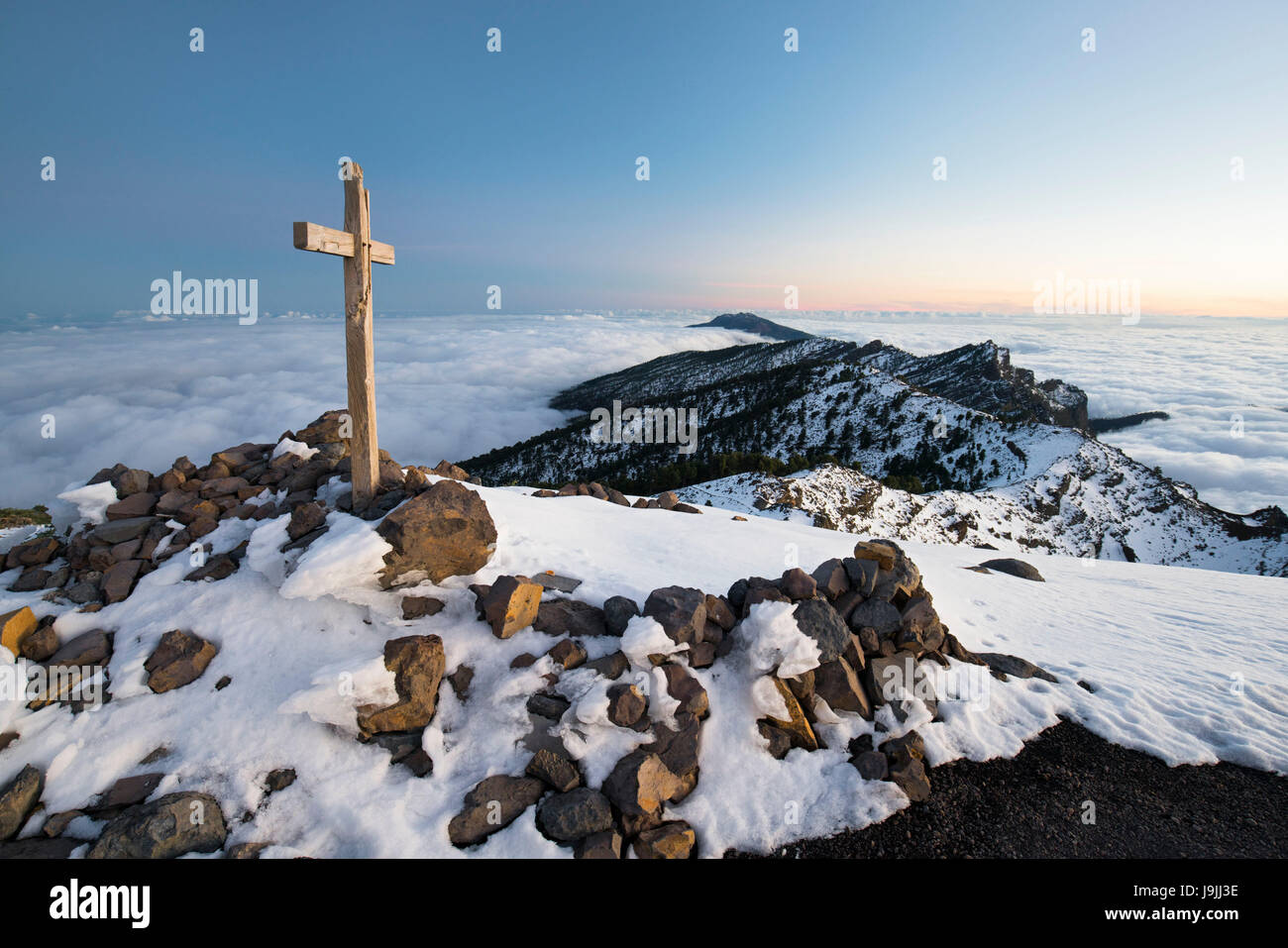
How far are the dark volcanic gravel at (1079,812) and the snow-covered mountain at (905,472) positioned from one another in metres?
25.5

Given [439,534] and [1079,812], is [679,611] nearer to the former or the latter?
[439,534]

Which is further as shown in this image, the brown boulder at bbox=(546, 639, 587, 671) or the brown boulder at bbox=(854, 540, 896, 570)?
the brown boulder at bbox=(854, 540, 896, 570)

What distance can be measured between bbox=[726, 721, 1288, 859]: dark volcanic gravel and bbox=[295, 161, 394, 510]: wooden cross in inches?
277

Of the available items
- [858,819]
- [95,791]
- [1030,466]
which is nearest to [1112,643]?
[858,819]

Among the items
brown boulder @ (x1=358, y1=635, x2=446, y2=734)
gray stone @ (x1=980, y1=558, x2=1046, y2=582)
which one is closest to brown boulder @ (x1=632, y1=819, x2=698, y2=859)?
brown boulder @ (x1=358, y1=635, x2=446, y2=734)

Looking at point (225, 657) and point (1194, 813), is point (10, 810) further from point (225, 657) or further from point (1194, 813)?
point (1194, 813)

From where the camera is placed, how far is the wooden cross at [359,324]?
752 centimetres

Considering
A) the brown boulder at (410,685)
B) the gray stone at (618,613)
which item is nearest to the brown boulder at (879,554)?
the gray stone at (618,613)

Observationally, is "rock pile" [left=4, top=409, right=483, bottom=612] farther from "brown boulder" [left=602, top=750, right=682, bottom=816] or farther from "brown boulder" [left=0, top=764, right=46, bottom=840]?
"brown boulder" [left=602, top=750, right=682, bottom=816]

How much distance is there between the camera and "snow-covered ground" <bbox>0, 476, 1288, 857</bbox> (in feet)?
17.8

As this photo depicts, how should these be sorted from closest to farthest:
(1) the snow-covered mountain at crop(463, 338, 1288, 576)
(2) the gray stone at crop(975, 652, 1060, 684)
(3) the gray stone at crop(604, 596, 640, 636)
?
(3) the gray stone at crop(604, 596, 640, 636)
(2) the gray stone at crop(975, 652, 1060, 684)
(1) the snow-covered mountain at crop(463, 338, 1288, 576)

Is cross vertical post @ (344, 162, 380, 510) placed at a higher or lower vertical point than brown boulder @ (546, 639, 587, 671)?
higher

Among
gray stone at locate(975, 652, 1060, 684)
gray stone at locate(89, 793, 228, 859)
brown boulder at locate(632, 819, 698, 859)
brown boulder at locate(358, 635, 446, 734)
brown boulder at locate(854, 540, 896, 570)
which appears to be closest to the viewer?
Answer: gray stone at locate(89, 793, 228, 859)

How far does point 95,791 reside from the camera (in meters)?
5.30
